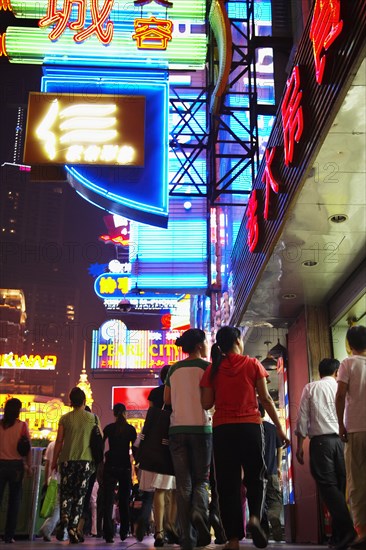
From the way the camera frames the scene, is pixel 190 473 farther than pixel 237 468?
Yes

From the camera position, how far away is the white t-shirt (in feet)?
16.9

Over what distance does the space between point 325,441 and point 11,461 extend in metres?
3.26

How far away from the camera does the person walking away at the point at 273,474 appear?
785 cm

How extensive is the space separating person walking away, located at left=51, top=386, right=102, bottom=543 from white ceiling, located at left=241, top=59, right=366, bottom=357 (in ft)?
9.37

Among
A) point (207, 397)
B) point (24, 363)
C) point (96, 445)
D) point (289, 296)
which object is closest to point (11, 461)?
point (96, 445)

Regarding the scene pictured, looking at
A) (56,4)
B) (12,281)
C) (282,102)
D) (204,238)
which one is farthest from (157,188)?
(12,281)

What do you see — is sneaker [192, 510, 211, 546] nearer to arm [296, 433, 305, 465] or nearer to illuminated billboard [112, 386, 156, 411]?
arm [296, 433, 305, 465]

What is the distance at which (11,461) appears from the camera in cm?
719

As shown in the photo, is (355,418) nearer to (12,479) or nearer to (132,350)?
(12,479)

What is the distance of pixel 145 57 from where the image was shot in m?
13.3

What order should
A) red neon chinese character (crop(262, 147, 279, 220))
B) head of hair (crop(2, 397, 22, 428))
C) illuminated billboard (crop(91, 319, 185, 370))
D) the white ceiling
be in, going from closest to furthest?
A: 1. the white ceiling
2. red neon chinese character (crop(262, 147, 279, 220))
3. head of hair (crop(2, 397, 22, 428))
4. illuminated billboard (crop(91, 319, 185, 370))

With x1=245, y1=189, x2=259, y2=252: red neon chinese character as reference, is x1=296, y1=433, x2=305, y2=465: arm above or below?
below

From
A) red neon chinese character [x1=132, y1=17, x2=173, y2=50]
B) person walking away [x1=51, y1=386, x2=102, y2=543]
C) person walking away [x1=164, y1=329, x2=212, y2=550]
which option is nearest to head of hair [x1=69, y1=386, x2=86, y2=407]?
person walking away [x1=51, y1=386, x2=102, y2=543]

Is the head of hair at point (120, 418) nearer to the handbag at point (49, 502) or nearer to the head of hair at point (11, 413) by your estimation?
the head of hair at point (11, 413)
